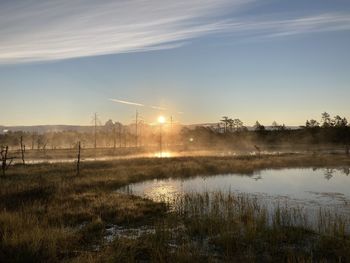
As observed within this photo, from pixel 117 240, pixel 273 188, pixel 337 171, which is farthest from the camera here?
pixel 337 171

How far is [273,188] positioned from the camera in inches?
1221

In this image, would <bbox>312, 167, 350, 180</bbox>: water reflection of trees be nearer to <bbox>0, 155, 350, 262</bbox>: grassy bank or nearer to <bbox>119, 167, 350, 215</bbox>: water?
<bbox>119, 167, 350, 215</bbox>: water

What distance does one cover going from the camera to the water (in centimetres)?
2459

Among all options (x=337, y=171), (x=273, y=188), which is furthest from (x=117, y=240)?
(x=337, y=171)

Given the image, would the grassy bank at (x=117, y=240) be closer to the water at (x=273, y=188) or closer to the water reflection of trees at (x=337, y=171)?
the water at (x=273, y=188)

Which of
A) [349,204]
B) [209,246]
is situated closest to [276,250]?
[209,246]

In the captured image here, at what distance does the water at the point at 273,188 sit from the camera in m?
24.6

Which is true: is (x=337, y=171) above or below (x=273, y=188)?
above

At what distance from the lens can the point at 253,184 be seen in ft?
111

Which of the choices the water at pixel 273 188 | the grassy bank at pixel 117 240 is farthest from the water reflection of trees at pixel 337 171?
the grassy bank at pixel 117 240

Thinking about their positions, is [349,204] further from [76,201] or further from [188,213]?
[76,201]

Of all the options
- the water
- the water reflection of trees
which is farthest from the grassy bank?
the water reflection of trees

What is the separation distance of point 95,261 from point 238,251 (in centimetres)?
485

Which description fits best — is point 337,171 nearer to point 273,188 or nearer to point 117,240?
point 273,188
